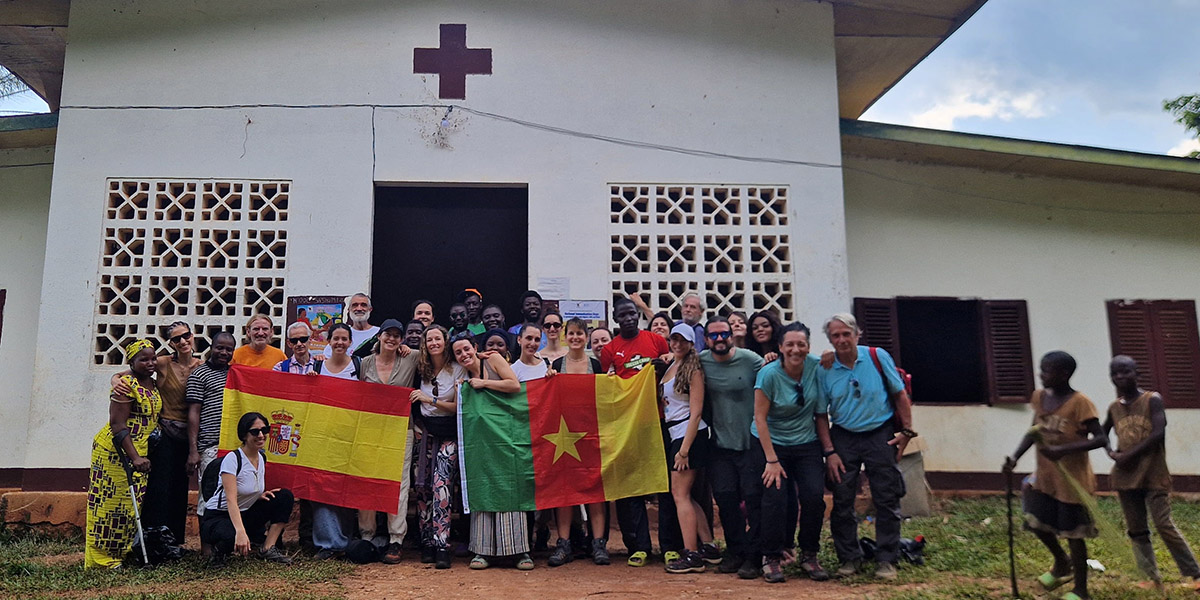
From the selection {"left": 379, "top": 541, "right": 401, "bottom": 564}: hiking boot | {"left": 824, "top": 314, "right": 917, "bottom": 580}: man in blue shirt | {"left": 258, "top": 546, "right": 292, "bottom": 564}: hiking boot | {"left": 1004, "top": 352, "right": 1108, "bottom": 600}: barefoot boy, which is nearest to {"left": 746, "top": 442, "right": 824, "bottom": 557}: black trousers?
{"left": 824, "top": 314, "right": 917, "bottom": 580}: man in blue shirt

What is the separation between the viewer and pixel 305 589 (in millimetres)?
4852

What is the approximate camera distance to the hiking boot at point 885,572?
16.2ft

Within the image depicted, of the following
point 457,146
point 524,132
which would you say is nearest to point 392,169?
point 457,146

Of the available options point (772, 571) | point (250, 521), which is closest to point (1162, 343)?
point (772, 571)

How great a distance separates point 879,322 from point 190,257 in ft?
21.0

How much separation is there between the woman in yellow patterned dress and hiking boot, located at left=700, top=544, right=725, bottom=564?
349 cm

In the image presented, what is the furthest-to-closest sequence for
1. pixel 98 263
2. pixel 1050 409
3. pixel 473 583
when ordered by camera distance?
pixel 98 263, pixel 473 583, pixel 1050 409

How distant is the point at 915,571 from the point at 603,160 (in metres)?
4.36

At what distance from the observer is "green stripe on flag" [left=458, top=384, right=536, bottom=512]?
225 inches

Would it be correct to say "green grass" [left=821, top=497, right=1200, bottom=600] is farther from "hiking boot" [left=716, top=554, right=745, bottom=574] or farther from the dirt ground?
"hiking boot" [left=716, top=554, right=745, bottom=574]

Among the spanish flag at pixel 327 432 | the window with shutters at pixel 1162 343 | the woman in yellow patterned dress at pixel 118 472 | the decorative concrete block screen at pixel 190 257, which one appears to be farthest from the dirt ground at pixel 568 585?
the window with shutters at pixel 1162 343

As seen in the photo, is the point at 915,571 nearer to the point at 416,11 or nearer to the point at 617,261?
the point at 617,261

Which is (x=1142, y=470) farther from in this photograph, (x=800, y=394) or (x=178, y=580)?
(x=178, y=580)

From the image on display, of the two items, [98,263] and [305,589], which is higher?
[98,263]
